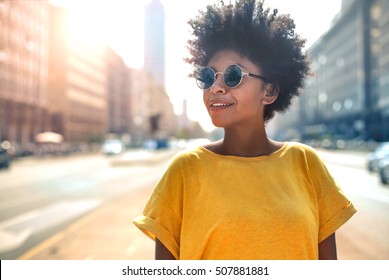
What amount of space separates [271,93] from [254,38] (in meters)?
0.27

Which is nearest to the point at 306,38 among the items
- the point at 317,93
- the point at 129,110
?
the point at 317,93

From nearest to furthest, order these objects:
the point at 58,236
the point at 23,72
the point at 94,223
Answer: the point at 58,236 < the point at 94,223 < the point at 23,72

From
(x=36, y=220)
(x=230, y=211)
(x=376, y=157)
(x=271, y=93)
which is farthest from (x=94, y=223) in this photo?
(x=376, y=157)

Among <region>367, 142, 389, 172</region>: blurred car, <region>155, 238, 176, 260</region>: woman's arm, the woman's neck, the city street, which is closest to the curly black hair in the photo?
the woman's neck

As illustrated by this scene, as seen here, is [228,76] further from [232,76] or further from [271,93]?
[271,93]

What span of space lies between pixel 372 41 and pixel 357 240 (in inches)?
1692

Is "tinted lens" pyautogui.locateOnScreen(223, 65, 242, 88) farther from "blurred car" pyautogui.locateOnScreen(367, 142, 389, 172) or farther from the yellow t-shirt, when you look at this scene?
"blurred car" pyautogui.locateOnScreen(367, 142, 389, 172)

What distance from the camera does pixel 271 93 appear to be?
219 cm

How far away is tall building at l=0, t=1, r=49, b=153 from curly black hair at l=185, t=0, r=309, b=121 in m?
40.5

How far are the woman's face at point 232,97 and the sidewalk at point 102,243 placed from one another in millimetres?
4991

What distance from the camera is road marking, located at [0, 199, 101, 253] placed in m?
8.35
